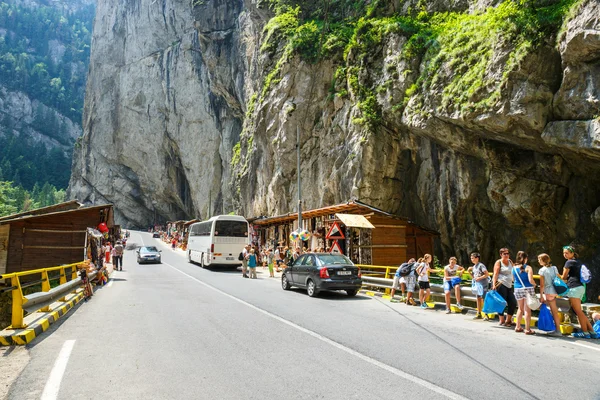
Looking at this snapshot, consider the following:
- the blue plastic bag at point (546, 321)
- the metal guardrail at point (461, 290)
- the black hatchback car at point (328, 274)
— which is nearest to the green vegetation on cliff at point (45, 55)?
the black hatchback car at point (328, 274)

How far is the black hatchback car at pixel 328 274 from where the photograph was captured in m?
13.0

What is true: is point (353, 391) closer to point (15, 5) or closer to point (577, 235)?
point (577, 235)

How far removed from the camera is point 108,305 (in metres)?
11.3

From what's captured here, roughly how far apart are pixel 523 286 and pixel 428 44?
16.9m

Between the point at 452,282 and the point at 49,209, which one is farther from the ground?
the point at 49,209

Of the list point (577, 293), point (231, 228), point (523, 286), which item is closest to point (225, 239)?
point (231, 228)

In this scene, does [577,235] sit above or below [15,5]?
below

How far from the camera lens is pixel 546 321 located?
768 centimetres

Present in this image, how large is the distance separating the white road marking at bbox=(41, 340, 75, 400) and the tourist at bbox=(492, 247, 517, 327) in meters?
8.31

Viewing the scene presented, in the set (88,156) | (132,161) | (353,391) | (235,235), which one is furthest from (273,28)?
(88,156)

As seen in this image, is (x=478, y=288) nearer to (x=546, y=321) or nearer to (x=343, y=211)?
(x=546, y=321)

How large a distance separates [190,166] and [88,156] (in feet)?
107

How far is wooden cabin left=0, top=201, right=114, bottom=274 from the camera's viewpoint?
71.5ft

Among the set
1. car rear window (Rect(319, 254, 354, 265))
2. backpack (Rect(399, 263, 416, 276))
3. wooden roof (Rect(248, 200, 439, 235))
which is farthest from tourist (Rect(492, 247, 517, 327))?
wooden roof (Rect(248, 200, 439, 235))
